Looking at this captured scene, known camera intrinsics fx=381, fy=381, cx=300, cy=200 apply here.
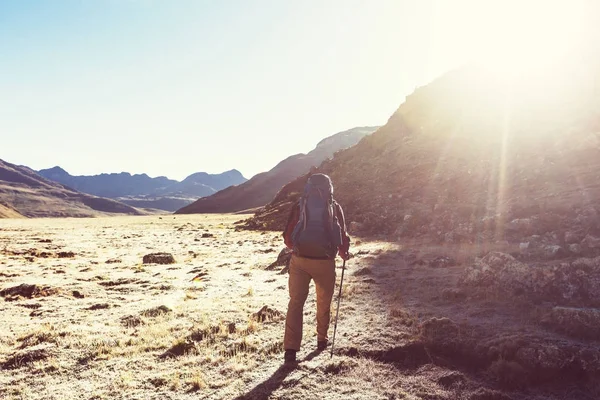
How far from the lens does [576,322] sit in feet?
24.8

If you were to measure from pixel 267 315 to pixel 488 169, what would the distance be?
89.9ft

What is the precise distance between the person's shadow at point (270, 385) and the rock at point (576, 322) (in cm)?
518

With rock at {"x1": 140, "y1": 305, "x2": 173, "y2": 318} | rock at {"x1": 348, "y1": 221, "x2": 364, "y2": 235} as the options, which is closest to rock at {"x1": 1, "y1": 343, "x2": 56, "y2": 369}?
rock at {"x1": 140, "y1": 305, "x2": 173, "y2": 318}

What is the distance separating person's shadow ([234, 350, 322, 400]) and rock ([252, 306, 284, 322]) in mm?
2768

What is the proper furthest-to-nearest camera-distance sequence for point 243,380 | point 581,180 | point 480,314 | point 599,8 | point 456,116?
point 456,116, point 599,8, point 581,180, point 480,314, point 243,380

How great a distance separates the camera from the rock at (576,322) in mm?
7324

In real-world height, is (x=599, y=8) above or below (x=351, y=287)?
above

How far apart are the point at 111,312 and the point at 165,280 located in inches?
205

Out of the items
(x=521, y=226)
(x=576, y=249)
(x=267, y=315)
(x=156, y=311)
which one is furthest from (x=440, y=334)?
(x=521, y=226)

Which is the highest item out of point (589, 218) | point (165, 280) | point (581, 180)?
point (581, 180)

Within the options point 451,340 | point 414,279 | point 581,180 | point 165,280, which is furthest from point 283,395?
point 581,180

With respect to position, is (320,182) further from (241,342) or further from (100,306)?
(100,306)

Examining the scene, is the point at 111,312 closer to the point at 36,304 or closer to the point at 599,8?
the point at 36,304

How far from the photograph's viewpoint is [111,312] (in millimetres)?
11273
